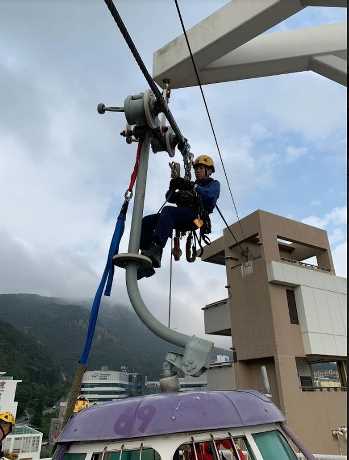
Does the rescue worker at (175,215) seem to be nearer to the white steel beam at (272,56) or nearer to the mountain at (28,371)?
the white steel beam at (272,56)

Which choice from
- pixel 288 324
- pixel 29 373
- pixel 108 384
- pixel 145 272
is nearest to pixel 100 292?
pixel 145 272

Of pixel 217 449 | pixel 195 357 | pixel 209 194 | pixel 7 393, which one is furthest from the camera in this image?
pixel 7 393

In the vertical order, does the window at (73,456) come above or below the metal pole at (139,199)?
below

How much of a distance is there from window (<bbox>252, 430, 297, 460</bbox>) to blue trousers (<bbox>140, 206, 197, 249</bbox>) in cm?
236

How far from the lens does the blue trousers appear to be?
4.67 m

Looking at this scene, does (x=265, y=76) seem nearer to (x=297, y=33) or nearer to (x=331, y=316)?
(x=297, y=33)

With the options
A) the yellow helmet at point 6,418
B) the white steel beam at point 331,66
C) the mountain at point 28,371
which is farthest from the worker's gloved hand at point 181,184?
the mountain at point 28,371

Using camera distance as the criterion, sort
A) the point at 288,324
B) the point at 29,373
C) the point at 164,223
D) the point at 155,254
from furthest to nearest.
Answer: the point at 29,373
the point at 288,324
the point at 164,223
the point at 155,254

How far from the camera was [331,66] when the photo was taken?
4.81m

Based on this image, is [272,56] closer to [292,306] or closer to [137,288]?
[137,288]

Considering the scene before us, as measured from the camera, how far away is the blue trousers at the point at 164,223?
15.3 ft

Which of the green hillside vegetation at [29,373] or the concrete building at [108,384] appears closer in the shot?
Answer: the green hillside vegetation at [29,373]

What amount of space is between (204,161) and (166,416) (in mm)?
4014

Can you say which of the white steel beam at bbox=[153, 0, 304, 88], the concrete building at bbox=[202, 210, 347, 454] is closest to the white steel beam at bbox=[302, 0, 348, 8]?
the white steel beam at bbox=[153, 0, 304, 88]
